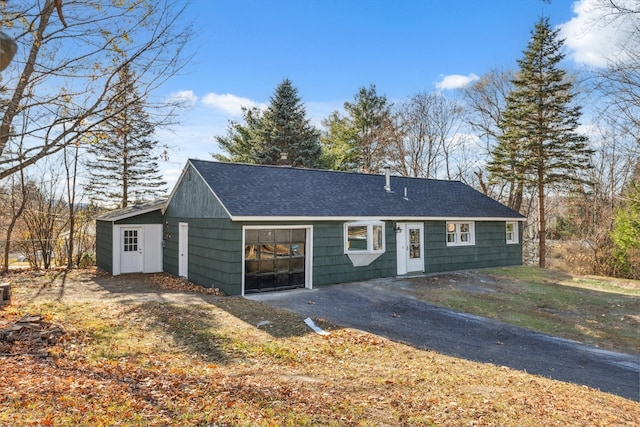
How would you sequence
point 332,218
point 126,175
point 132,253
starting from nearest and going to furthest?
point 332,218 < point 132,253 < point 126,175

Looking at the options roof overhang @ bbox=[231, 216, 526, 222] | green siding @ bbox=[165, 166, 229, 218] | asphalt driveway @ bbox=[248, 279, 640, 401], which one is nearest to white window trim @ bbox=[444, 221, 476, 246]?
roof overhang @ bbox=[231, 216, 526, 222]

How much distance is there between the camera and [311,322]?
872 centimetres

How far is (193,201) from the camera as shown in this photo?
13.6 metres

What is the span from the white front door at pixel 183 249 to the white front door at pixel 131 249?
2.38m

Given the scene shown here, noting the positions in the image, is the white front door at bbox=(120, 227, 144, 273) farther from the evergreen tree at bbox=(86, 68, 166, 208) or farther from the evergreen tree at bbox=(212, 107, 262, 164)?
the evergreen tree at bbox=(212, 107, 262, 164)

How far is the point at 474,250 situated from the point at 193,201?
11.7m

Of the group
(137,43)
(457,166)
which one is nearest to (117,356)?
(137,43)

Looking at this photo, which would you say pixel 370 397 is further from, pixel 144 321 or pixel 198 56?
pixel 198 56

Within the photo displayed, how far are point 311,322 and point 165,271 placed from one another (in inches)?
368

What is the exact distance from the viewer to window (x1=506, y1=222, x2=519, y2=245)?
62.3 ft

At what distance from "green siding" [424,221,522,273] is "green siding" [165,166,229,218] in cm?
818

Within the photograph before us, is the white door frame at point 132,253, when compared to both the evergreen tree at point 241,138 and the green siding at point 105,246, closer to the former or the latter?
the green siding at point 105,246

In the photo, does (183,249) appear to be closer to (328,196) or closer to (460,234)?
(328,196)

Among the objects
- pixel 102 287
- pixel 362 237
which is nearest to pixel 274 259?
pixel 362 237
